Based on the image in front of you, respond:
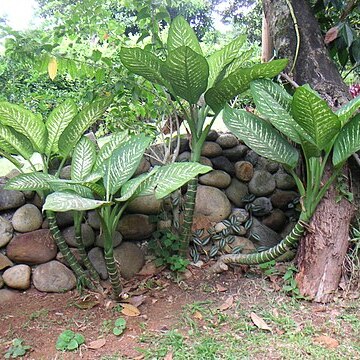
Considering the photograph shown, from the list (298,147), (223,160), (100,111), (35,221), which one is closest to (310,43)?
(298,147)

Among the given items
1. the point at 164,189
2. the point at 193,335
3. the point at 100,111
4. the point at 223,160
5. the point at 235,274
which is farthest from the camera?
the point at 223,160

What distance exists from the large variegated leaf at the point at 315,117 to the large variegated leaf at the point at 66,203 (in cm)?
78

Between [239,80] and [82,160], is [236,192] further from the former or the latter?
[82,160]

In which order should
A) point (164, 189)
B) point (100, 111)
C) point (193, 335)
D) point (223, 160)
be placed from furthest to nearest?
point (223, 160) → point (100, 111) → point (193, 335) → point (164, 189)

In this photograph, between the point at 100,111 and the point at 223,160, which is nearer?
the point at 100,111

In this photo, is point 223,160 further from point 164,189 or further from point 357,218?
point 164,189

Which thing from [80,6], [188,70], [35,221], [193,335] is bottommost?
[193,335]

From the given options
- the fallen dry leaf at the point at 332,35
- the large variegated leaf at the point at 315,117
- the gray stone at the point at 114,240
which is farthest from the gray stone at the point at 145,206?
the fallen dry leaf at the point at 332,35

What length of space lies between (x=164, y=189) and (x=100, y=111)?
0.56 m

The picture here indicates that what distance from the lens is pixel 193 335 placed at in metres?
1.40

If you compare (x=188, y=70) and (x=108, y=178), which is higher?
(x=188, y=70)

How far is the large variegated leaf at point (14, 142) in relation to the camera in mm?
1524

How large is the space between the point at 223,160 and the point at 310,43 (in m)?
0.77

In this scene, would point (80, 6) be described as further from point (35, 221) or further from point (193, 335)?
point (193, 335)
